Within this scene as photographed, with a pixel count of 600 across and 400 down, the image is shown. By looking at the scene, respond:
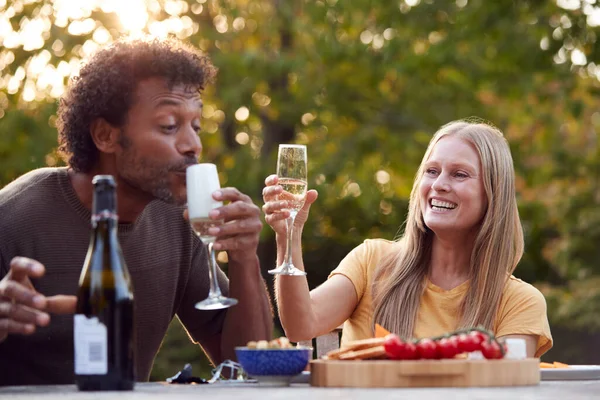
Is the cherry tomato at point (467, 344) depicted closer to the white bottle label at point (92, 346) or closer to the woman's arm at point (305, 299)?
the white bottle label at point (92, 346)

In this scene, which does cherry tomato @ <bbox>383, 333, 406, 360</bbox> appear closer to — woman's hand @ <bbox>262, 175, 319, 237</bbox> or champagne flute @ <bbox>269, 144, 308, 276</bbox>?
champagne flute @ <bbox>269, 144, 308, 276</bbox>

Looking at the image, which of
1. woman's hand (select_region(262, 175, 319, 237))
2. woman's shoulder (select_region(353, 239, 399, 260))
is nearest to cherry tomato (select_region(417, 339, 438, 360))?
woman's hand (select_region(262, 175, 319, 237))

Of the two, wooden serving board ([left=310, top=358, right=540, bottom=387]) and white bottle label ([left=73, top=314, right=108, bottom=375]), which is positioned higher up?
white bottle label ([left=73, top=314, right=108, bottom=375])

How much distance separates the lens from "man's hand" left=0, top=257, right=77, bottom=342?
2.33 metres

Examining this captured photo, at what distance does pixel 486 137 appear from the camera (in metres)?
4.41

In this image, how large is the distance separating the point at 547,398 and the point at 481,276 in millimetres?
2170

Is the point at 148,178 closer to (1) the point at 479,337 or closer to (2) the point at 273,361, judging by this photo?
(2) the point at 273,361

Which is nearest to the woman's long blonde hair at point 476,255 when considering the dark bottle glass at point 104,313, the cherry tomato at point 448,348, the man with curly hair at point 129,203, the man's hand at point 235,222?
the man with curly hair at point 129,203

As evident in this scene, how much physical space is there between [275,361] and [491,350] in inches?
22.1

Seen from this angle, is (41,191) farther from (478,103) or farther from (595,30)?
(478,103)

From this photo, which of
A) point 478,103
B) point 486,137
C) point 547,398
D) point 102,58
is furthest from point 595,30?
point 547,398

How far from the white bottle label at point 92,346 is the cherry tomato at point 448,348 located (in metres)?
0.86

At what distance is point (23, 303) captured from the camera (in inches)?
93.1

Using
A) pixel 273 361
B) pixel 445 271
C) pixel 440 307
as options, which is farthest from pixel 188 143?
pixel 445 271
